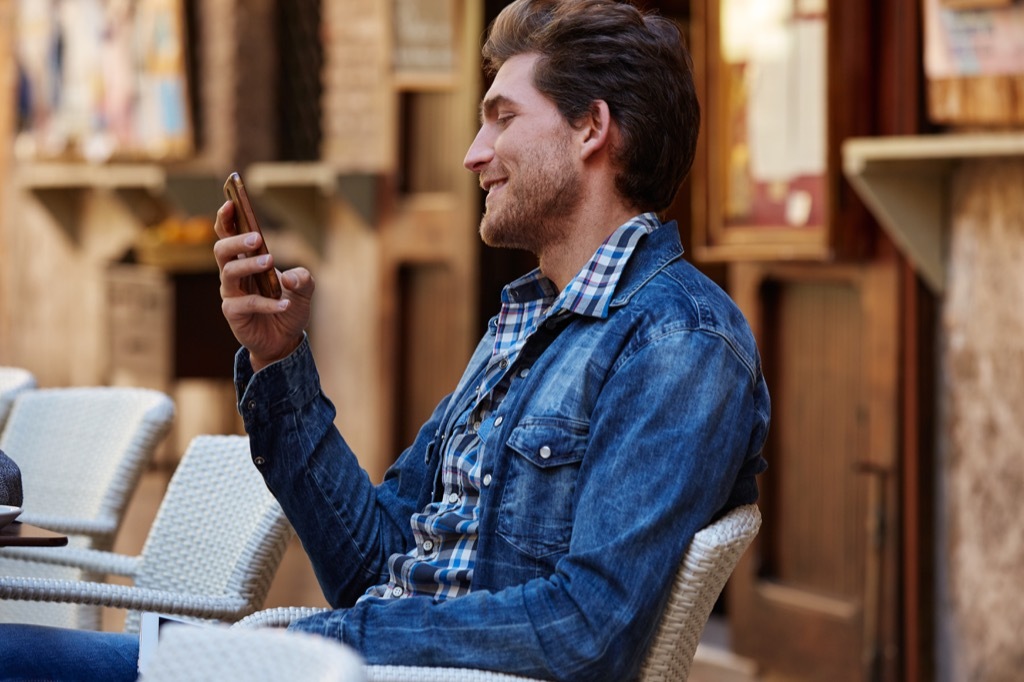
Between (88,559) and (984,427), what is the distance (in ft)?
7.09

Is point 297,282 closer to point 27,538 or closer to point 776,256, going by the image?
point 27,538

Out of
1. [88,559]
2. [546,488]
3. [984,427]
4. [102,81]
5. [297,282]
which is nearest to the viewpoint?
[546,488]

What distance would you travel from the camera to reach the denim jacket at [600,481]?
5.82 ft

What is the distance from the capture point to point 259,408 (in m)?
2.14

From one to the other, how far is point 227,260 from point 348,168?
435cm

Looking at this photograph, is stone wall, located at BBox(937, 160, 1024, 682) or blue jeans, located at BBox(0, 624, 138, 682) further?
stone wall, located at BBox(937, 160, 1024, 682)

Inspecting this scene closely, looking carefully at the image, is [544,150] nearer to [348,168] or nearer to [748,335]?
[748,335]

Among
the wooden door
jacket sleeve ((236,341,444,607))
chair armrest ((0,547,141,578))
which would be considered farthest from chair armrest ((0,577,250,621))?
the wooden door

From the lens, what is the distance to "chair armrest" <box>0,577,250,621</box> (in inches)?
90.9

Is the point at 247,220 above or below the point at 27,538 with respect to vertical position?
above

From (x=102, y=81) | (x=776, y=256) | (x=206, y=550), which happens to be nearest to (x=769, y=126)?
(x=776, y=256)

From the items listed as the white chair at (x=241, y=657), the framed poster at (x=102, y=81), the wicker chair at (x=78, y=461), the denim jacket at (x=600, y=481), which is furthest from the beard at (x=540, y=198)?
the framed poster at (x=102, y=81)

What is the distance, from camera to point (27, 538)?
1837 mm

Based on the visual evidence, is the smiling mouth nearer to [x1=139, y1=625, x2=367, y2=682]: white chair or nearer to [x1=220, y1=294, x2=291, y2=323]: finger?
[x1=220, y1=294, x2=291, y2=323]: finger
